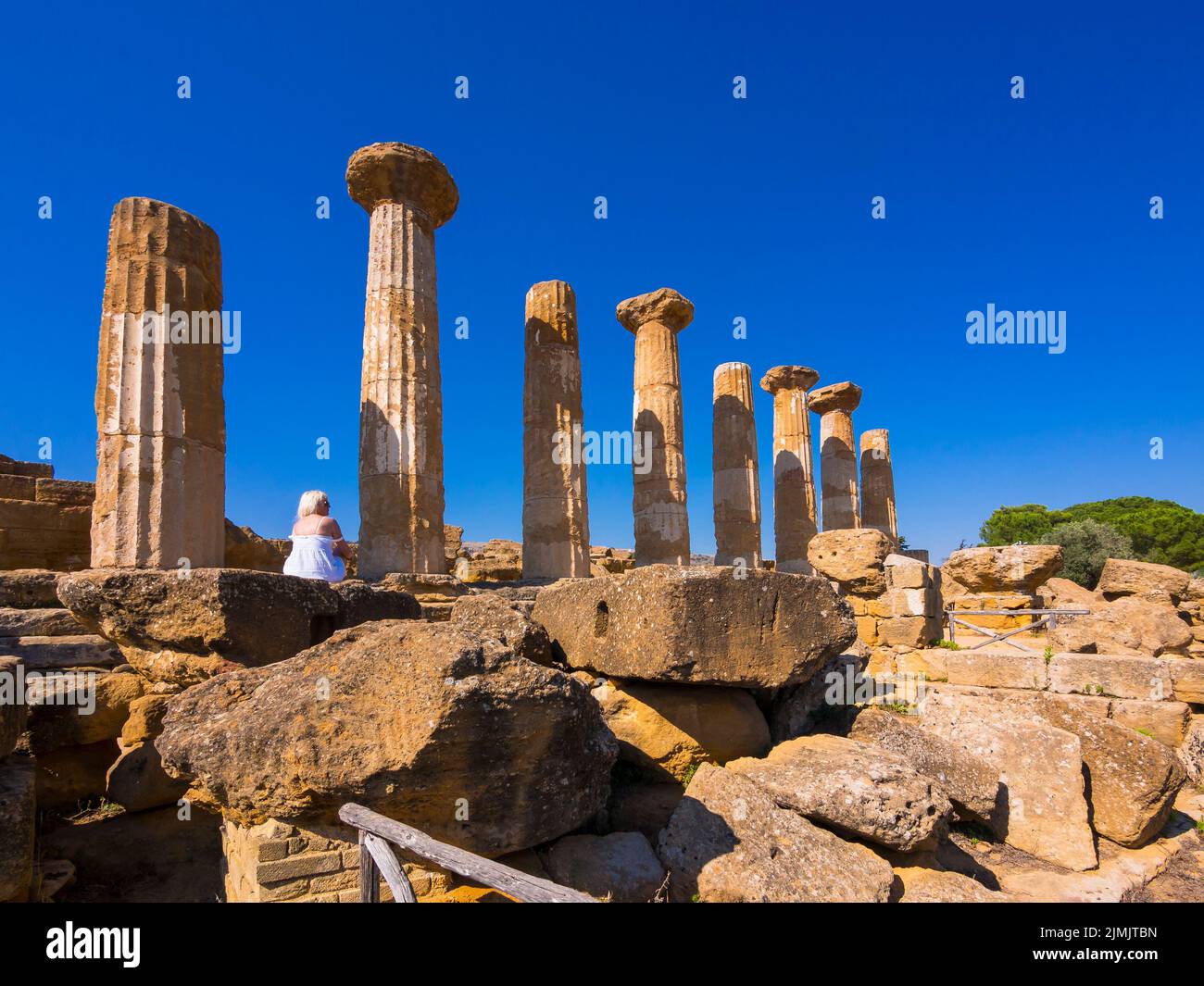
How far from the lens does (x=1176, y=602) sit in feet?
46.3

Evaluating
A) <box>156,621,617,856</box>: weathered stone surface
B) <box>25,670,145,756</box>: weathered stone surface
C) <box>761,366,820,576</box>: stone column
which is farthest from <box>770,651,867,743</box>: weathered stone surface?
<box>761,366,820,576</box>: stone column

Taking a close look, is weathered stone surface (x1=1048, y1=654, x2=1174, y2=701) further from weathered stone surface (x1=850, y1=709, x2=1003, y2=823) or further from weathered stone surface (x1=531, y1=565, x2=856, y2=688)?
weathered stone surface (x1=531, y1=565, x2=856, y2=688)

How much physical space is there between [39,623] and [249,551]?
11.7 ft

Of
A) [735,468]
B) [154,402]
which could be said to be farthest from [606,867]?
[735,468]

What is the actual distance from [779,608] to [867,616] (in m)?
5.45

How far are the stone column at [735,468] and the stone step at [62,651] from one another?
43.6 ft

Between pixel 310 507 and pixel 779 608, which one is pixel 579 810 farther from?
pixel 310 507

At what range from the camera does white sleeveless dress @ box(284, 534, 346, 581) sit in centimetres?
591

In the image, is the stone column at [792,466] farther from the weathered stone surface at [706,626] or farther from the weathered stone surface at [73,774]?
the weathered stone surface at [73,774]

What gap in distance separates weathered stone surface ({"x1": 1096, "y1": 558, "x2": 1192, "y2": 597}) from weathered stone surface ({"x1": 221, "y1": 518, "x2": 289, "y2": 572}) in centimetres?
1638

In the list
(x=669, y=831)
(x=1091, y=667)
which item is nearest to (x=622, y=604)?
(x=669, y=831)

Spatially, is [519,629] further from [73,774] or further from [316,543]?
[73,774]

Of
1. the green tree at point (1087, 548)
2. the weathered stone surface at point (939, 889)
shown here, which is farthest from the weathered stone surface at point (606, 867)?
the green tree at point (1087, 548)

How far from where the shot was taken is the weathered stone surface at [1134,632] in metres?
9.59
